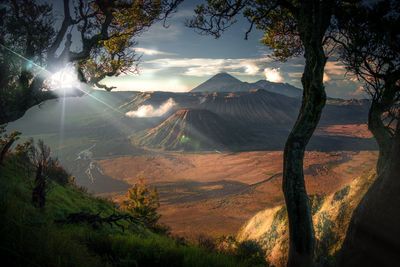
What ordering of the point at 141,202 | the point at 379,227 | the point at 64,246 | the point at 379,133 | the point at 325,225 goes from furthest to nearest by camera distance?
the point at 141,202 → the point at 325,225 → the point at 379,133 → the point at 379,227 → the point at 64,246

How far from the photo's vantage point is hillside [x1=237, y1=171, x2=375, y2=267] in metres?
11.3


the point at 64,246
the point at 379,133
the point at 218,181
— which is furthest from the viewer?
the point at 218,181

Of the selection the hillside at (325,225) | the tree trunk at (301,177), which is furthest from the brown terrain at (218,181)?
the tree trunk at (301,177)

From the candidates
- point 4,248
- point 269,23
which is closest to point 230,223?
point 269,23

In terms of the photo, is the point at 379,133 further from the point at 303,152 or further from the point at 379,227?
the point at 379,227

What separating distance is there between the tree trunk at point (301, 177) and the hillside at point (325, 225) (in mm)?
3867

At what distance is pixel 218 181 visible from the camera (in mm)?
114188

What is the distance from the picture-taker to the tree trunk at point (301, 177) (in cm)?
646

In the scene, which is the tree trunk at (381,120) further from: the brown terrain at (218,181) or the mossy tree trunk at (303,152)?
the brown terrain at (218,181)

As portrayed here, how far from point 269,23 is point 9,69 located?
26.2 feet

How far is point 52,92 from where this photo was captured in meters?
9.80

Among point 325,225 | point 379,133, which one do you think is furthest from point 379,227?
point 325,225

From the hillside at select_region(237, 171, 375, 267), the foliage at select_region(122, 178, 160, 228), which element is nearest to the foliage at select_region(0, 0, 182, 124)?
the hillside at select_region(237, 171, 375, 267)

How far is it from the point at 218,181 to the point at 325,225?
337ft
